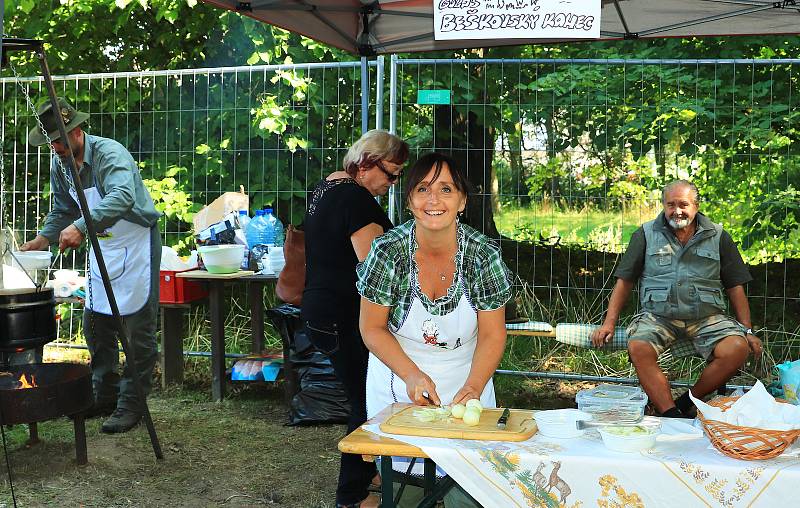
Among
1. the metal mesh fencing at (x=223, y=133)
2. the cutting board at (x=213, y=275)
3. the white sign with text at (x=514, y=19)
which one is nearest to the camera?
the white sign with text at (x=514, y=19)

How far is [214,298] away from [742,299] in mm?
3409

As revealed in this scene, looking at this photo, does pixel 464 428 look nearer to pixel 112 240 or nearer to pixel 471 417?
pixel 471 417

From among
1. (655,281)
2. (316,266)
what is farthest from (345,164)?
(655,281)

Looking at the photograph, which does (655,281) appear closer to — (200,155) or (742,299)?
(742,299)

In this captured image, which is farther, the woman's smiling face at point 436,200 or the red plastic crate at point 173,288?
the red plastic crate at point 173,288

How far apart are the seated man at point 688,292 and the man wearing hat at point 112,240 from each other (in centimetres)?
284

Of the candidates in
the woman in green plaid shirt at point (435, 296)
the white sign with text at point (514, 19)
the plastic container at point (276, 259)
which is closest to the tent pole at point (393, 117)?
the plastic container at point (276, 259)

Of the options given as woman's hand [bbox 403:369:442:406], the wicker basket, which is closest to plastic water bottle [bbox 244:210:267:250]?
woman's hand [bbox 403:369:442:406]

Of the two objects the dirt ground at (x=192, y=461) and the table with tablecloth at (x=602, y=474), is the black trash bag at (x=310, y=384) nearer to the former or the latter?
the dirt ground at (x=192, y=461)

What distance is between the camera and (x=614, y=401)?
9.23 ft

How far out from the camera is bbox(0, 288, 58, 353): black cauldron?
4707mm

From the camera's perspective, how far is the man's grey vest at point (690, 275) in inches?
211

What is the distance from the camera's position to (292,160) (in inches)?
297

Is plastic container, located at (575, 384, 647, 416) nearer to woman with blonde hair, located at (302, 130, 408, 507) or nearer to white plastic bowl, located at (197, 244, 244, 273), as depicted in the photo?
woman with blonde hair, located at (302, 130, 408, 507)
